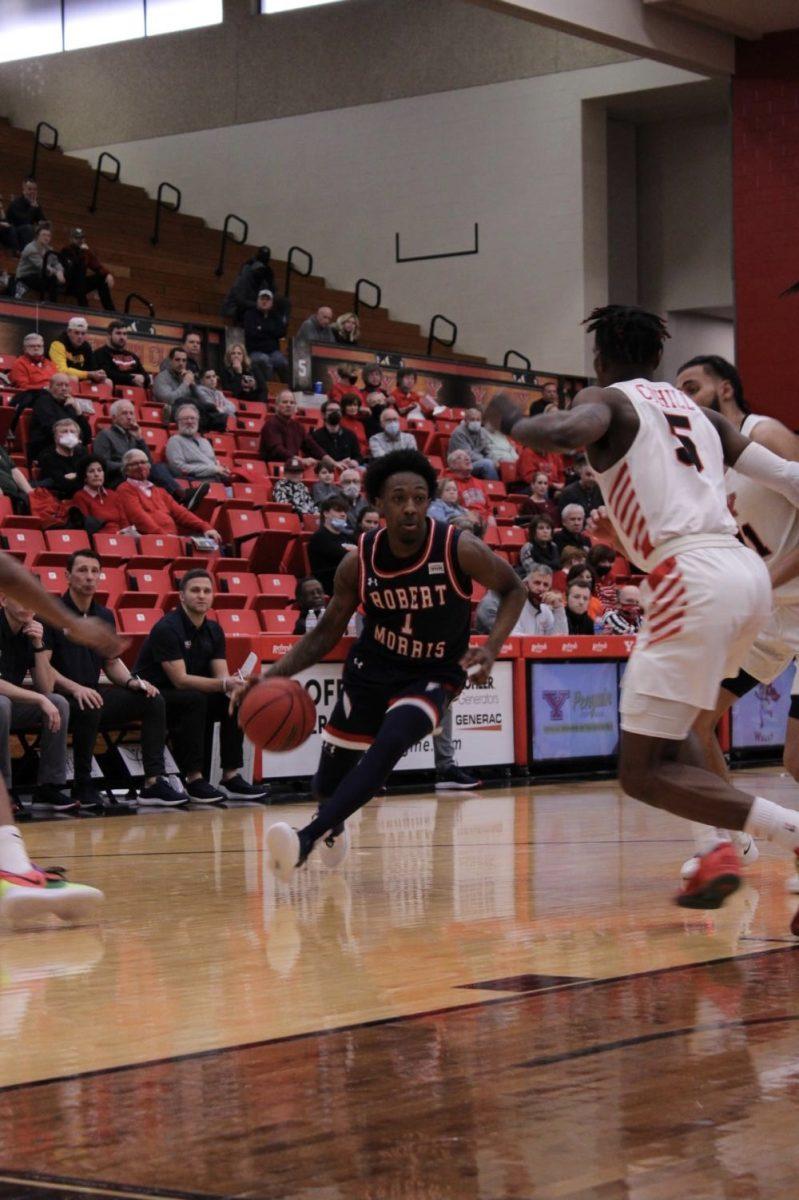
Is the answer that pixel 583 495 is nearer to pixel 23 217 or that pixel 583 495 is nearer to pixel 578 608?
pixel 578 608

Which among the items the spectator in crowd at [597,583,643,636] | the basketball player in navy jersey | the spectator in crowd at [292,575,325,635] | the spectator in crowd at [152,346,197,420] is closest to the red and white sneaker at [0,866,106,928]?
the basketball player in navy jersey

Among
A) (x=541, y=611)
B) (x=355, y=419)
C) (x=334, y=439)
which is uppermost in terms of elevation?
(x=355, y=419)

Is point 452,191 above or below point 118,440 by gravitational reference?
above

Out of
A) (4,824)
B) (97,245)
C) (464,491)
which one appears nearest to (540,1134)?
(4,824)

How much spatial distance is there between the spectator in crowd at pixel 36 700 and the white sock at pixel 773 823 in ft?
19.6

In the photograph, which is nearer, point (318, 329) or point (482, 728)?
point (482, 728)

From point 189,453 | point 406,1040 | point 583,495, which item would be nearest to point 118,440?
point 189,453

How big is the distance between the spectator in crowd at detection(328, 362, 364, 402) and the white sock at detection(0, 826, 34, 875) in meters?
14.3

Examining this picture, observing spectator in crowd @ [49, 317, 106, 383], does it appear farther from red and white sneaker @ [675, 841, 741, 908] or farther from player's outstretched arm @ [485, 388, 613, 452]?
red and white sneaker @ [675, 841, 741, 908]

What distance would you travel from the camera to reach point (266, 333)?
21.3m

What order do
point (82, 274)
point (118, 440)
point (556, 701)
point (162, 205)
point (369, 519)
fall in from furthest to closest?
1. point (162, 205)
2. point (82, 274)
3. point (118, 440)
4. point (369, 519)
5. point (556, 701)

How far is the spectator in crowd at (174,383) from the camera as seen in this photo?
17.8 metres

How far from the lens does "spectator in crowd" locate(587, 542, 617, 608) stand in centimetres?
1559

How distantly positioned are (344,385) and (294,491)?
4150mm
